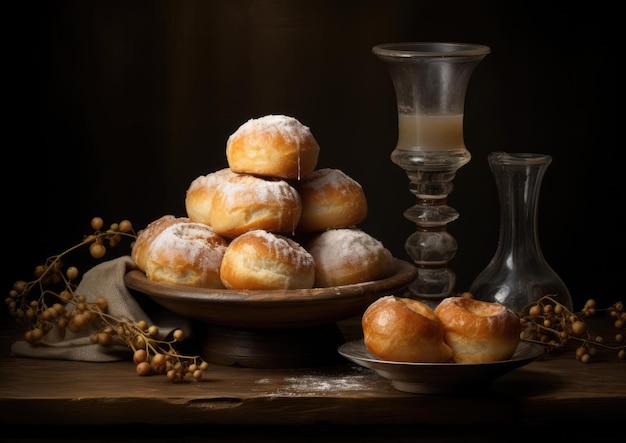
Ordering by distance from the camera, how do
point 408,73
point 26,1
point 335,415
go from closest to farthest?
point 335,415
point 408,73
point 26,1

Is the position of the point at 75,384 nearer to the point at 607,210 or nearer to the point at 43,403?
the point at 43,403

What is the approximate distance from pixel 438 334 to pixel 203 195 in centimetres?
48

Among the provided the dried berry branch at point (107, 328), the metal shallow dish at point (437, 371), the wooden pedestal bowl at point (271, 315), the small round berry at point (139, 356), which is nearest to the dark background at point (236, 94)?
the dried berry branch at point (107, 328)

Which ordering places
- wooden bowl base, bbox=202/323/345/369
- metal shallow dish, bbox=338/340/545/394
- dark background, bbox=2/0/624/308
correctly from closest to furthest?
1. metal shallow dish, bbox=338/340/545/394
2. wooden bowl base, bbox=202/323/345/369
3. dark background, bbox=2/0/624/308

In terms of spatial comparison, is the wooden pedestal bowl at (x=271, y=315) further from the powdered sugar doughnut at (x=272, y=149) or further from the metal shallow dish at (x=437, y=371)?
the powdered sugar doughnut at (x=272, y=149)

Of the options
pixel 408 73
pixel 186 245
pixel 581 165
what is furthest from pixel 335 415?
pixel 581 165

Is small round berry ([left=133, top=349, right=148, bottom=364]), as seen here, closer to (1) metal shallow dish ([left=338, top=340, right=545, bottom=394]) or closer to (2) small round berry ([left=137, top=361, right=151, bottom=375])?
(2) small round berry ([left=137, top=361, right=151, bottom=375])

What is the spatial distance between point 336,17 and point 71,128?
573 millimetres

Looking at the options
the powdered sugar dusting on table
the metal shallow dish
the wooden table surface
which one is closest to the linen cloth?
the wooden table surface

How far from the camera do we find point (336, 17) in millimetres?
2258

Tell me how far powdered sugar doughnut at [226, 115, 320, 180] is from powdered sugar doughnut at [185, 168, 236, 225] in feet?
0.15

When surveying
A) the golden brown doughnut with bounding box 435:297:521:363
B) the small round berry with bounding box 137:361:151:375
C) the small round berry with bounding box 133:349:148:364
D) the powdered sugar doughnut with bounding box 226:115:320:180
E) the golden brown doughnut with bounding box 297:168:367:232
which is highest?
the powdered sugar doughnut with bounding box 226:115:320:180

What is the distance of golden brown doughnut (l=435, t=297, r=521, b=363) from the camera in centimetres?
158

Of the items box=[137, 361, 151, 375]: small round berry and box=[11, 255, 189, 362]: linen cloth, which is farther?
box=[11, 255, 189, 362]: linen cloth
